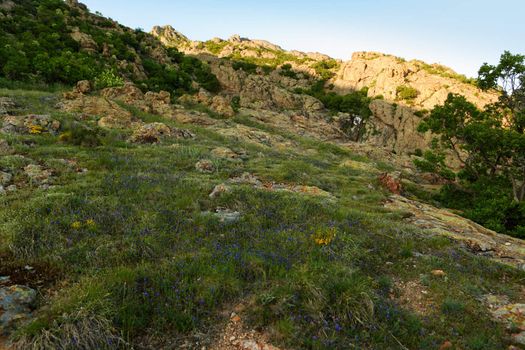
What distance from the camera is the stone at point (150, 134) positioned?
1714 cm

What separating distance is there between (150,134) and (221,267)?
44.6 ft

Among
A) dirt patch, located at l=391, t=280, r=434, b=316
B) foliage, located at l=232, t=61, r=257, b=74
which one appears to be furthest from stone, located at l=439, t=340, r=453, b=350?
foliage, located at l=232, t=61, r=257, b=74

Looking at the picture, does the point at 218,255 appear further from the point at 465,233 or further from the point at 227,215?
the point at 465,233

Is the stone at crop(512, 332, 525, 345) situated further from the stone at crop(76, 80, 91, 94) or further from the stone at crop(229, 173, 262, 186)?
the stone at crop(76, 80, 91, 94)

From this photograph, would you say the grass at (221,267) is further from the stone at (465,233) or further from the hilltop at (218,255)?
the stone at (465,233)

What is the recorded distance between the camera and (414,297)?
5.86m

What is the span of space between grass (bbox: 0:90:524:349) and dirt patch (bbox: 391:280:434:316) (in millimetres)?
164

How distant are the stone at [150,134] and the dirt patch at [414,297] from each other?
14392 millimetres

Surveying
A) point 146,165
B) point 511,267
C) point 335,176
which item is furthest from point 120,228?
point 335,176

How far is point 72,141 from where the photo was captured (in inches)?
552

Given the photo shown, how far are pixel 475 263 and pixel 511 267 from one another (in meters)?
0.83

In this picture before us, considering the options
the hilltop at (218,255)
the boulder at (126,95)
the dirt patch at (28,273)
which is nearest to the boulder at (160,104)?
the boulder at (126,95)

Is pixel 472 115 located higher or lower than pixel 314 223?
higher

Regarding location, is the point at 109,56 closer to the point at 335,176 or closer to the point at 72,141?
the point at 72,141
